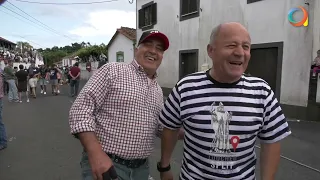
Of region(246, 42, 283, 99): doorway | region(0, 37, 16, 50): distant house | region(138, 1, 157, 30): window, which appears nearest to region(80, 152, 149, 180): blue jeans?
region(246, 42, 283, 99): doorway

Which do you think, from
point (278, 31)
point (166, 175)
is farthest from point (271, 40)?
point (166, 175)

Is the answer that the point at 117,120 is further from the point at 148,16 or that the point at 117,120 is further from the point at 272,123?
the point at 148,16

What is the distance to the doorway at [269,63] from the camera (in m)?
9.50

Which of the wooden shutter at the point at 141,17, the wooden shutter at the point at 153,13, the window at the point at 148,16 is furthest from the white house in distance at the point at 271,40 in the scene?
the wooden shutter at the point at 141,17

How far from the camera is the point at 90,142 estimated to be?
1688 mm

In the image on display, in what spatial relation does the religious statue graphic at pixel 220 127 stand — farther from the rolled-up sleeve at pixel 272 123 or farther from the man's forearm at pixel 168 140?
the man's forearm at pixel 168 140

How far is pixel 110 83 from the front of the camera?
1880 mm

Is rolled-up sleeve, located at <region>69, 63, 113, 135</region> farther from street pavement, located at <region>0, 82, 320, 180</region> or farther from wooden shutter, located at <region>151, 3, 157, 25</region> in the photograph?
wooden shutter, located at <region>151, 3, 157, 25</region>

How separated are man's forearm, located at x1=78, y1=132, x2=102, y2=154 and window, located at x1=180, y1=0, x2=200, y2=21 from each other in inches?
505

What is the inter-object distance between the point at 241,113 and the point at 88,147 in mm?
909

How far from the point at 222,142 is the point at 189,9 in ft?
44.5

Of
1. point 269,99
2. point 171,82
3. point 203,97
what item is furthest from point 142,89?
point 171,82

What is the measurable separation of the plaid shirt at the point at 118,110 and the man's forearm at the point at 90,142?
0.06 meters

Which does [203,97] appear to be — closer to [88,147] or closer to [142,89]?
[142,89]
